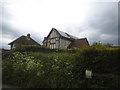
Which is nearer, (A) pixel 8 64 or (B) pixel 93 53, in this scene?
(B) pixel 93 53

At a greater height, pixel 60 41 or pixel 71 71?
pixel 60 41

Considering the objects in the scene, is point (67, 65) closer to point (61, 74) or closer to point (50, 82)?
point (61, 74)

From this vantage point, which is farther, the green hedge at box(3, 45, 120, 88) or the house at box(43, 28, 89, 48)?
the house at box(43, 28, 89, 48)

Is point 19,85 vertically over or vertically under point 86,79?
under

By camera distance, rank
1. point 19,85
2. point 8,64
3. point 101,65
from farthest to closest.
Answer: point 8,64
point 19,85
point 101,65

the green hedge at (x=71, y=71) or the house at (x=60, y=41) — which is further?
the house at (x=60, y=41)

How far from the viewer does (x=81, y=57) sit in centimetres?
564

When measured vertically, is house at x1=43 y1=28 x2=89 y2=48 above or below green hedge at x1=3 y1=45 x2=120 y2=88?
above

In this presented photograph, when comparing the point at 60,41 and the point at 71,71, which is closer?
Result: the point at 71,71

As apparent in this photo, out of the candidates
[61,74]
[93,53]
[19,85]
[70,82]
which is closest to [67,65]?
[61,74]

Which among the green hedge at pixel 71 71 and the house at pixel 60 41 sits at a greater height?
the house at pixel 60 41

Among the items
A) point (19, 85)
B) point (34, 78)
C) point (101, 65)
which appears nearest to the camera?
point (101, 65)

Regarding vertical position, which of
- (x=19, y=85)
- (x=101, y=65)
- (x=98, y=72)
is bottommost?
(x=19, y=85)

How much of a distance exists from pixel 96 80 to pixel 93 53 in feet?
3.91
